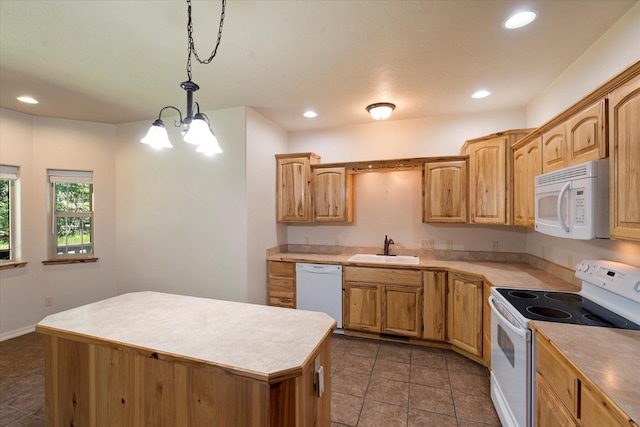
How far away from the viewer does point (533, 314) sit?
1.60 metres

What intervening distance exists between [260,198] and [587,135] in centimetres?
299

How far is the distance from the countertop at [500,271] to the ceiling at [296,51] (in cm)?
180

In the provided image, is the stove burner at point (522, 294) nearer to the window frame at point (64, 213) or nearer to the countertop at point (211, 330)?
the countertop at point (211, 330)

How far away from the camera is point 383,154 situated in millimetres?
3750

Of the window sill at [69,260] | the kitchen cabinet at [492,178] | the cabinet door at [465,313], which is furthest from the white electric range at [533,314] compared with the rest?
the window sill at [69,260]

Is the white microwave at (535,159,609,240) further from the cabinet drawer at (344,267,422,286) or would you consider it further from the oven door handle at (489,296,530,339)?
the cabinet drawer at (344,267,422,286)

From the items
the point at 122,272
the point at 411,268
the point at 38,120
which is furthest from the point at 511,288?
the point at 38,120

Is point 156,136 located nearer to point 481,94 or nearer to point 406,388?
point 406,388

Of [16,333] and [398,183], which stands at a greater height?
[398,183]

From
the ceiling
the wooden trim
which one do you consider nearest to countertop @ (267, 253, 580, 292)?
the wooden trim

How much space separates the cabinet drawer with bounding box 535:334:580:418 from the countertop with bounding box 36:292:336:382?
1.02 m

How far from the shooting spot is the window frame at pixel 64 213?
3629 mm

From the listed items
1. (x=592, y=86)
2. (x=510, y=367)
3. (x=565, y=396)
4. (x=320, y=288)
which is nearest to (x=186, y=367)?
(x=565, y=396)

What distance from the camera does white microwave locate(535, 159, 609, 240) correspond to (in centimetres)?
150
